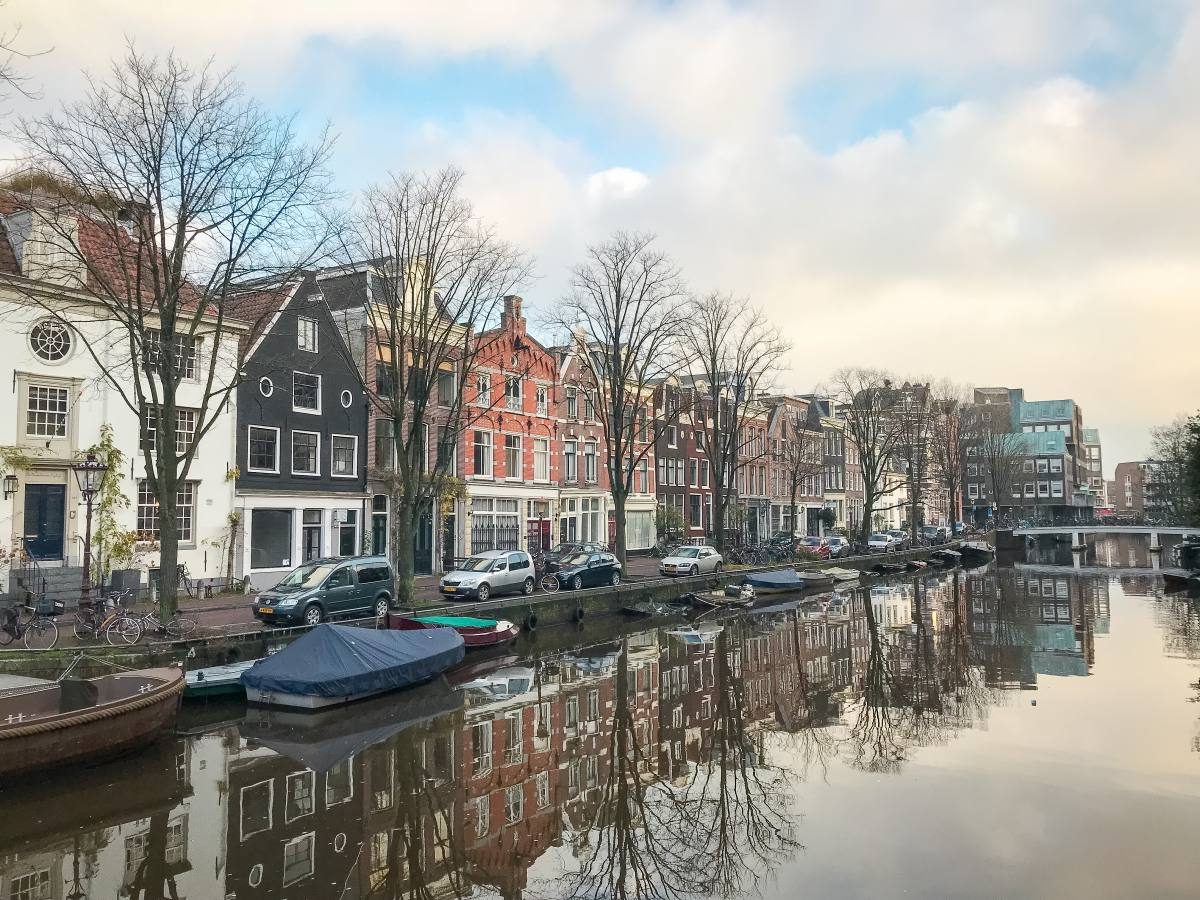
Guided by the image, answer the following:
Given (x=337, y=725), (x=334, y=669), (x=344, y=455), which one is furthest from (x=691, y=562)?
(x=337, y=725)

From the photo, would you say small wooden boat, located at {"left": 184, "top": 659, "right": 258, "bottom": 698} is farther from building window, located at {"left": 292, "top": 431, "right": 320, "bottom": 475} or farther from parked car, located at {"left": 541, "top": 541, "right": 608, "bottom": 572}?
parked car, located at {"left": 541, "top": 541, "right": 608, "bottom": 572}

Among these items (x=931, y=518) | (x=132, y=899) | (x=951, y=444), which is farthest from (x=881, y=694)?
(x=931, y=518)

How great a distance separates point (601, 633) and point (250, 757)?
1662 centimetres

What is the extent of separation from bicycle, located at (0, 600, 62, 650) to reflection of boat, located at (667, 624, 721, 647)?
18.3 m

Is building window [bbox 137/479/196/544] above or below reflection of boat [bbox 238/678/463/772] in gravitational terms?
above

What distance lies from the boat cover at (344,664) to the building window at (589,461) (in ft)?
100

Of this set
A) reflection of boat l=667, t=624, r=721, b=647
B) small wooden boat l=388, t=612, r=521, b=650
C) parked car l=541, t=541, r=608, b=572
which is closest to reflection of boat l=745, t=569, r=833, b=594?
parked car l=541, t=541, r=608, b=572

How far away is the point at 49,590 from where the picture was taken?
25.3 metres

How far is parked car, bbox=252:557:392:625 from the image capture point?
22.7m

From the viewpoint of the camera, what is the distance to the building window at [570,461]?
161 ft

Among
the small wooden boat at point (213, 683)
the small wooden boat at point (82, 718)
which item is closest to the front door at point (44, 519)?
the small wooden boat at point (213, 683)

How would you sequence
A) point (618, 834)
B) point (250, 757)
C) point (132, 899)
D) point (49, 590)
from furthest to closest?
point (49, 590), point (250, 757), point (618, 834), point (132, 899)

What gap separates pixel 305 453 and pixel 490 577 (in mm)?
10138

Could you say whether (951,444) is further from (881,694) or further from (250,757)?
(250,757)
